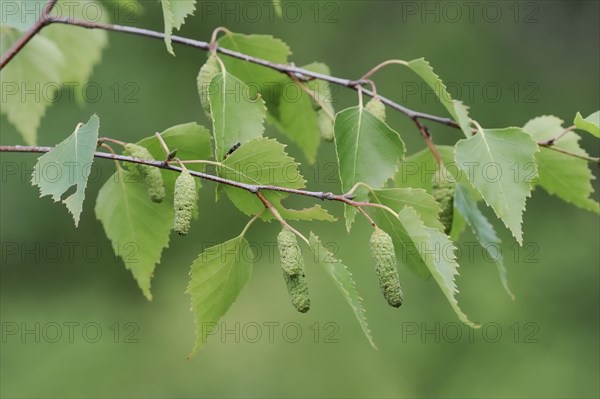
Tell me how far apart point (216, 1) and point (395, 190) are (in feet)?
9.99

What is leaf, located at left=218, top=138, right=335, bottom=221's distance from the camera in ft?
2.74

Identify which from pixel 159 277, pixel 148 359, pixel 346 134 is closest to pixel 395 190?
pixel 346 134

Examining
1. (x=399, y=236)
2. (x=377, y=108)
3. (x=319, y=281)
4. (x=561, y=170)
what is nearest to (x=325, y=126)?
(x=377, y=108)

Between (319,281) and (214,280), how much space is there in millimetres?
2158

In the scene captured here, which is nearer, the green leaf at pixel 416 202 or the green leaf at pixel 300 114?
the green leaf at pixel 416 202

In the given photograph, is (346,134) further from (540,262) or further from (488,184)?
(540,262)

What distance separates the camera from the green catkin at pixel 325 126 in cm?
103

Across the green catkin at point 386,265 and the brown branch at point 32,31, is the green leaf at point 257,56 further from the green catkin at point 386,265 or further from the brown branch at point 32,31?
the green catkin at point 386,265

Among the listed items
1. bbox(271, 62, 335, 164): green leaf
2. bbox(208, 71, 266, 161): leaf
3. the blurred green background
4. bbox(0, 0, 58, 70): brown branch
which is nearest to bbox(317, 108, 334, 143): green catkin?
bbox(271, 62, 335, 164): green leaf

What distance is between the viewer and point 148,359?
3037 millimetres

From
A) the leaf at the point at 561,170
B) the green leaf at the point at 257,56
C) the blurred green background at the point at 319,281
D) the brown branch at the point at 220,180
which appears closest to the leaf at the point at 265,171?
the brown branch at the point at 220,180

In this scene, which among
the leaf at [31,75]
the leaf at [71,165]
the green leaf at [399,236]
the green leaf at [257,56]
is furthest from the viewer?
the leaf at [31,75]

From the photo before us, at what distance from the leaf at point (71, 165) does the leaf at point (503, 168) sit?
0.36m

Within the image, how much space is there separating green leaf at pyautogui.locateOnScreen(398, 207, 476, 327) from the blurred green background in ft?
6.68
